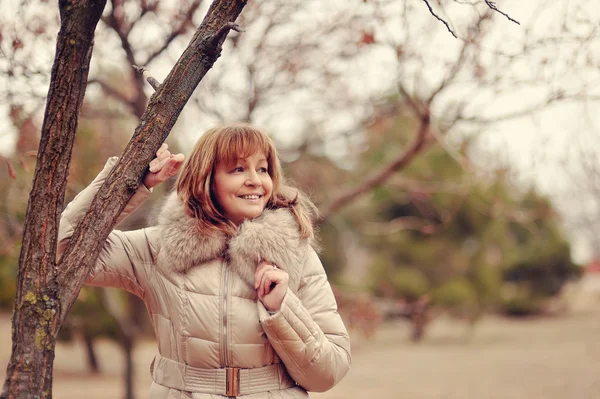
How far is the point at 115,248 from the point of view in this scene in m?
2.05

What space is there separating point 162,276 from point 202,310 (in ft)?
0.64

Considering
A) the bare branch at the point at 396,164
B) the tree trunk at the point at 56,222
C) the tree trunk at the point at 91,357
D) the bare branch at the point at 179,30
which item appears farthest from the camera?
the tree trunk at the point at 91,357

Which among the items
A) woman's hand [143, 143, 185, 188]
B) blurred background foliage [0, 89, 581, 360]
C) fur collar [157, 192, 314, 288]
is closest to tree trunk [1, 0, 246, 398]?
woman's hand [143, 143, 185, 188]

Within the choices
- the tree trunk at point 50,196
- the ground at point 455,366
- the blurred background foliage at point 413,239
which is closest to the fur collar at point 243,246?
the tree trunk at point 50,196

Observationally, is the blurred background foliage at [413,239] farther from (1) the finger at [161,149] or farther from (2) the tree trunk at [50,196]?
(2) the tree trunk at [50,196]

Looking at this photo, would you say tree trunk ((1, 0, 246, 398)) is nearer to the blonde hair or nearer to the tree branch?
the tree branch

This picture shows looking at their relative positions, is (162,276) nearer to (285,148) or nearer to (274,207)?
(274,207)

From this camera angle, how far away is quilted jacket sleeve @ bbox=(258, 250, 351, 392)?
189 cm

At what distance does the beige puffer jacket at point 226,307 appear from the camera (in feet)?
6.30

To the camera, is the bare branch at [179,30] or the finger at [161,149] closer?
the finger at [161,149]

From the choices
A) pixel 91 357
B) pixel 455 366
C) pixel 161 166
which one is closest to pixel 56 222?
pixel 161 166

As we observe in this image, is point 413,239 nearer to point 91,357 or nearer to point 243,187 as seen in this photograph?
point 91,357

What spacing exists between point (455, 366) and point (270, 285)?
32.5ft

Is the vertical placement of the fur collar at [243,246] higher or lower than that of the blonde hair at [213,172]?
lower
